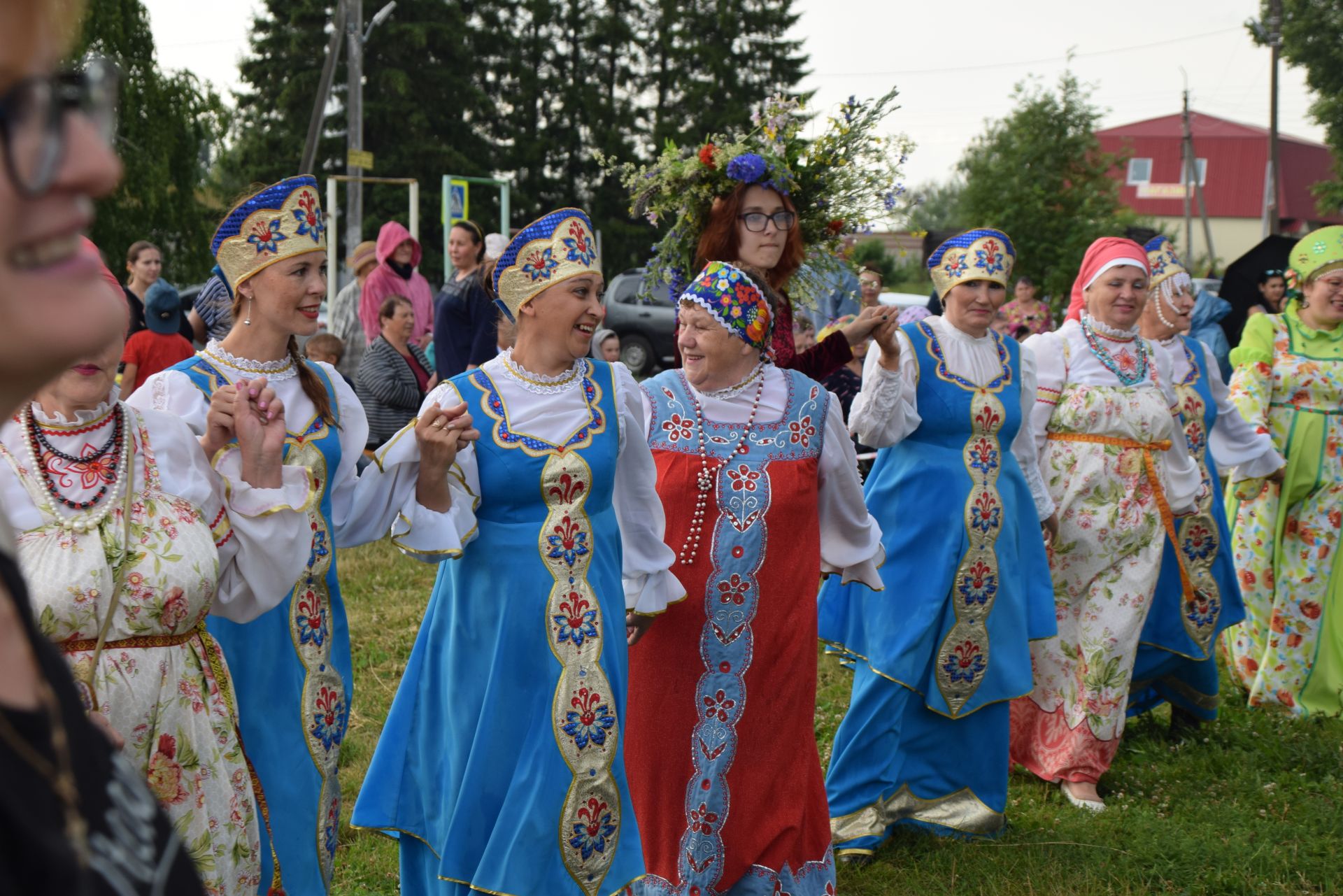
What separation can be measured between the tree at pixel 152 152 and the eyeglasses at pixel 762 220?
16351mm

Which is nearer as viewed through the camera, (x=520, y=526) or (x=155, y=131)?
(x=520, y=526)

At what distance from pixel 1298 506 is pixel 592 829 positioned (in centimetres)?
502

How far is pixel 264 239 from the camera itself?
3789 mm

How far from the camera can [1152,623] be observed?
621cm

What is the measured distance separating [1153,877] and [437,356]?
557cm

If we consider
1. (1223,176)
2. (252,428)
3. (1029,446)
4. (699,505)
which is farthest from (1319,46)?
(252,428)

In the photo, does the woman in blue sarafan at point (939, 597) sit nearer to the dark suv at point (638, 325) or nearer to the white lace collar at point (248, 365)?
the white lace collar at point (248, 365)

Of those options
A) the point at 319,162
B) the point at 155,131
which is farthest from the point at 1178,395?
the point at 319,162

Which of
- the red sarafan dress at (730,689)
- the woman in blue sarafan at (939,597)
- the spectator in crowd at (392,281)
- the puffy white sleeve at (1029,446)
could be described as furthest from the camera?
the spectator in crowd at (392,281)

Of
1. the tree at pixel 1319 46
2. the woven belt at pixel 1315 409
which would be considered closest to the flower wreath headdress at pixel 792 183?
the woven belt at pixel 1315 409

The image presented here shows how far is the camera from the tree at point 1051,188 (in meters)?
21.3

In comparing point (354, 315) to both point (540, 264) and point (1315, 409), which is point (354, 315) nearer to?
point (1315, 409)

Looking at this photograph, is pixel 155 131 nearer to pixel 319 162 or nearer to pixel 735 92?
pixel 319 162

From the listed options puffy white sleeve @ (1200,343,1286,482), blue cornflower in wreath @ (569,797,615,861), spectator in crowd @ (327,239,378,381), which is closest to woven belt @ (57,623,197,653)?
blue cornflower in wreath @ (569,797,615,861)
